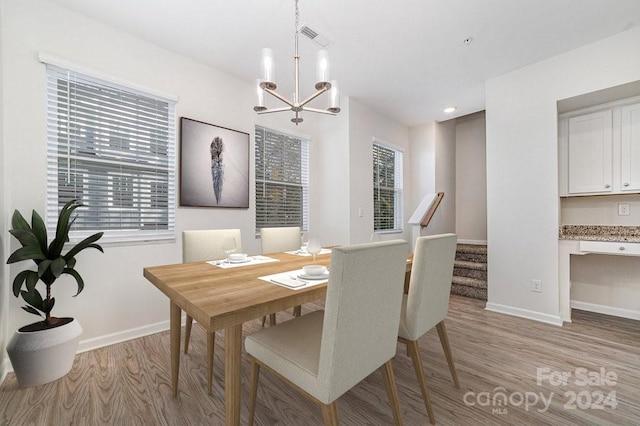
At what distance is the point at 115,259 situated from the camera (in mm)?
2279

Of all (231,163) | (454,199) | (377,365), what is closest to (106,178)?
(231,163)

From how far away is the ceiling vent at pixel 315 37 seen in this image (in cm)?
228

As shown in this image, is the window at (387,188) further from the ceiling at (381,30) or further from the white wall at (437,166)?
the ceiling at (381,30)

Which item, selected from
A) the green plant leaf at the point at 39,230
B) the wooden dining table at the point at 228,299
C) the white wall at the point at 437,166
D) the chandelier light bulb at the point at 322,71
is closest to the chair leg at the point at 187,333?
the wooden dining table at the point at 228,299

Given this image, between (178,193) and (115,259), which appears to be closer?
(115,259)

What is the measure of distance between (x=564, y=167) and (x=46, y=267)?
4638 mm

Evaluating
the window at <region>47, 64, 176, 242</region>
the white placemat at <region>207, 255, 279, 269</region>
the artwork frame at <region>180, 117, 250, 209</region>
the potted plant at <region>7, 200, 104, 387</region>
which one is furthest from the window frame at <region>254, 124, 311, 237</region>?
the potted plant at <region>7, 200, 104, 387</region>

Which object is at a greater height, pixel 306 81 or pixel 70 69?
pixel 306 81

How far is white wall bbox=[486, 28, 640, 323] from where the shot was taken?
253cm

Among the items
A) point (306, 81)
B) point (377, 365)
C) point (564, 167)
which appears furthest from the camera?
point (306, 81)

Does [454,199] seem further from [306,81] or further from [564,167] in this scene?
[306,81]

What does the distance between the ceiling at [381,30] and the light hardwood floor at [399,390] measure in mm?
2662

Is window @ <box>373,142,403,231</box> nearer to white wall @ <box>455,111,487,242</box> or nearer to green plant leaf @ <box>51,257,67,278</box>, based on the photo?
white wall @ <box>455,111,487,242</box>

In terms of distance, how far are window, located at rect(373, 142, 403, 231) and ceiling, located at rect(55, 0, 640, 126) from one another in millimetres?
1412
